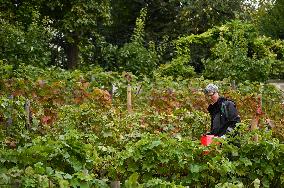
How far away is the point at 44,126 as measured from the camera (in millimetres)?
8695

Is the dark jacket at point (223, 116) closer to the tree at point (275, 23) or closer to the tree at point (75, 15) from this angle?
the tree at point (75, 15)

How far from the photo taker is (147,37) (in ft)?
82.6

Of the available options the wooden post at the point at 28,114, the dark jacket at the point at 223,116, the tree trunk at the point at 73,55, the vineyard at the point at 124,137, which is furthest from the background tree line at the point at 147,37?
the dark jacket at the point at 223,116

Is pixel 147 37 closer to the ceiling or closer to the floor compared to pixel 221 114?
closer to the ceiling

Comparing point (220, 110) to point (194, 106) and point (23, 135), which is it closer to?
point (23, 135)

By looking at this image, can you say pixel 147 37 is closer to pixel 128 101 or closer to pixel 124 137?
pixel 128 101

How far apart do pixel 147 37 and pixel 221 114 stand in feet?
59.6

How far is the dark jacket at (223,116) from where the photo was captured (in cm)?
713

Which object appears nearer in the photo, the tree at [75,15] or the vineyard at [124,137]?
the vineyard at [124,137]

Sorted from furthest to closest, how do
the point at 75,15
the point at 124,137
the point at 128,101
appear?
the point at 75,15 → the point at 128,101 → the point at 124,137

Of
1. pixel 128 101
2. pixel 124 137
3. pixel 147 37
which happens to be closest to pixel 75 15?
pixel 147 37

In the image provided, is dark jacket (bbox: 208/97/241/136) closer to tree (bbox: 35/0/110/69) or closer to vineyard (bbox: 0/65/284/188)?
vineyard (bbox: 0/65/284/188)

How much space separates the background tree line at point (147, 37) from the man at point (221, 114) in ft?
32.8

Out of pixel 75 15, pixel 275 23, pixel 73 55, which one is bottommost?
pixel 73 55
